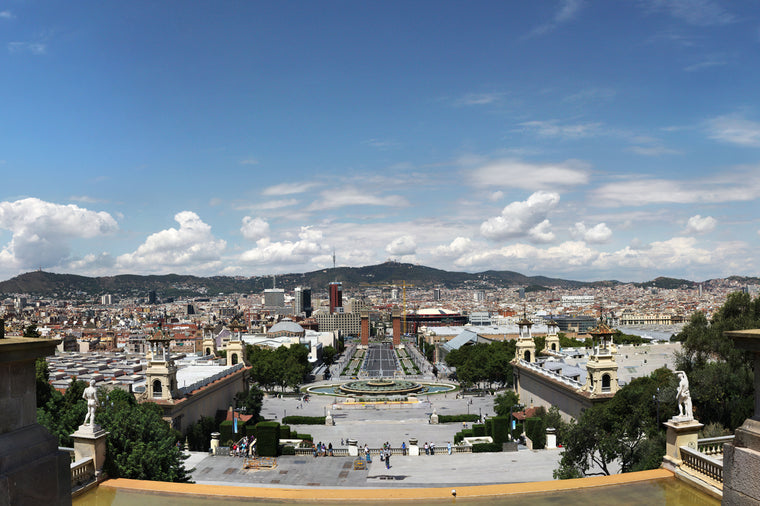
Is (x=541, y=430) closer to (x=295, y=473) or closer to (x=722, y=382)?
(x=722, y=382)

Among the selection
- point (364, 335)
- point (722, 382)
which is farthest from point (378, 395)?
point (364, 335)

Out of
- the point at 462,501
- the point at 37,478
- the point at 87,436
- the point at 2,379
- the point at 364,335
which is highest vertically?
the point at 2,379

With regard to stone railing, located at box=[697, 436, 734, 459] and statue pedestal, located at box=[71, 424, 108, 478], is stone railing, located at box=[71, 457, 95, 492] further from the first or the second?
stone railing, located at box=[697, 436, 734, 459]

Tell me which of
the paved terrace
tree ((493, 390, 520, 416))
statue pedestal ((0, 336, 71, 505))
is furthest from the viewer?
tree ((493, 390, 520, 416))

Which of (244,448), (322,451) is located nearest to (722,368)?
(322,451)

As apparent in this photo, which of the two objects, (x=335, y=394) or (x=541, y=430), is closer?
(x=541, y=430)

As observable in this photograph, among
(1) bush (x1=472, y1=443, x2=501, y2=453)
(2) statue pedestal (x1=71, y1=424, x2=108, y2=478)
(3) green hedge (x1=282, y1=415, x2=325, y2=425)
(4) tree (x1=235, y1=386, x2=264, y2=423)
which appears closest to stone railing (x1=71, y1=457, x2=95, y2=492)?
(2) statue pedestal (x1=71, y1=424, x2=108, y2=478)

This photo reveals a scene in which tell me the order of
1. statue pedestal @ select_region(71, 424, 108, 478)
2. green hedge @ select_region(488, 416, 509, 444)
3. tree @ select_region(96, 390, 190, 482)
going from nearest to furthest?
statue pedestal @ select_region(71, 424, 108, 478) → tree @ select_region(96, 390, 190, 482) → green hedge @ select_region(488, 416, 509, 444)
